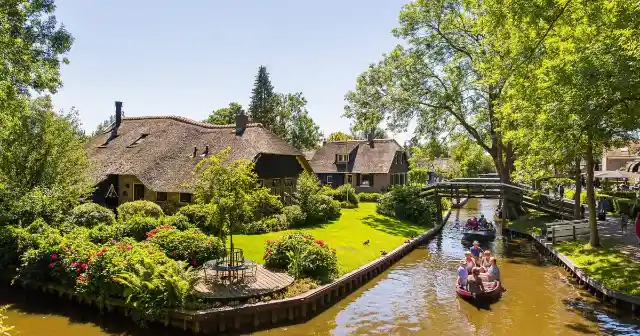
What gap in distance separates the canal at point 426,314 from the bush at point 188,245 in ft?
11.2

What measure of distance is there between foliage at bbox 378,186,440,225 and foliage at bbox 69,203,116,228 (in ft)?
74.4

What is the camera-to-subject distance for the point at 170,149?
34.8 m

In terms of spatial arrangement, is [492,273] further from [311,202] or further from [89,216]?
[89,216]

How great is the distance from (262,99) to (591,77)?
212ft

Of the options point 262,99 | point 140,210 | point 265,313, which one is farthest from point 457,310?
point 262,99

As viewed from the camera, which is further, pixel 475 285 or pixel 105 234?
pixel 105 234

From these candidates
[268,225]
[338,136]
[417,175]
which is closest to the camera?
[268,225]

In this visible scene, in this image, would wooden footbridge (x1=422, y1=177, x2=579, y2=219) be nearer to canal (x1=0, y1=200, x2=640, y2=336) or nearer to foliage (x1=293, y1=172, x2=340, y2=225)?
foliage (x1=293, y1=172, x2=340, y2=225)

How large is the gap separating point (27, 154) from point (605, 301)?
29492 millimetres

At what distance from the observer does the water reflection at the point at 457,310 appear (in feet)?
53.0

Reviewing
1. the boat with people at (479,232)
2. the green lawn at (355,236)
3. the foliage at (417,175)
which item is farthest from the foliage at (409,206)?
the foliage at (417,175)

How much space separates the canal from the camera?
1595 cm

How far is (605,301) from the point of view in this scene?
1867cm

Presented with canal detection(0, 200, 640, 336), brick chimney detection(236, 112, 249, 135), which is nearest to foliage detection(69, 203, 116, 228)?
canal detection(0, 200, 640, 336)
